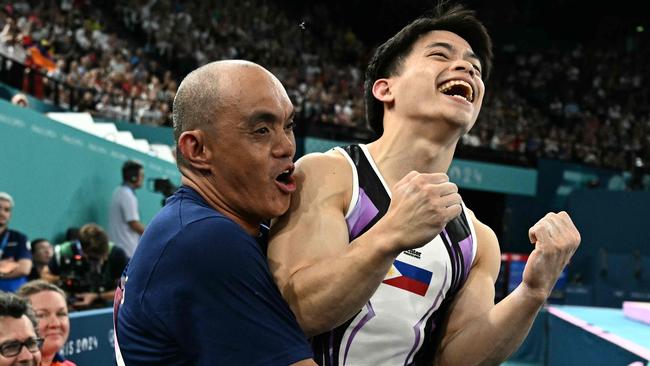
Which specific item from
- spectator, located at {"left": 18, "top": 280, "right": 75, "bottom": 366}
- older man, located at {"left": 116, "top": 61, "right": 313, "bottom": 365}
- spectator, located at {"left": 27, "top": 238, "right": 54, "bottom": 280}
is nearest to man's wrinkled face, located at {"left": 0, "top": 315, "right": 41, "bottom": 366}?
spectator, located at {"left": 18, "top": 280, "right": 75, "bottom": 366}

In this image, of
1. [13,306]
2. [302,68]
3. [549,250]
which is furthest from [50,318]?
[302,68]

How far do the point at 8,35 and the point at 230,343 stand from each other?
10.5 m

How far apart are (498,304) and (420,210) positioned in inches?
27.0

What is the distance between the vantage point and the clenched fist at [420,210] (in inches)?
77.7

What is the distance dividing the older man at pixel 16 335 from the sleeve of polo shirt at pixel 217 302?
1.97 metres

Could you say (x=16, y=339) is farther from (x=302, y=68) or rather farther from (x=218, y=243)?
(x=302, y=68)

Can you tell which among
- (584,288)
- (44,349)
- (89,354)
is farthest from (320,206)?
(584,288)

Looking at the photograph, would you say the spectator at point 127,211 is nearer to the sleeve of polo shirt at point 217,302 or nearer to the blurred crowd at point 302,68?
the blurred crowd at point 302,68

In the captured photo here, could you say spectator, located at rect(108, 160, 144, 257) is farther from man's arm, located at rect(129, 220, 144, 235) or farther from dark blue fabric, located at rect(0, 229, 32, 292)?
dark blue fabric, located at rect(0, 229, 32, 292)

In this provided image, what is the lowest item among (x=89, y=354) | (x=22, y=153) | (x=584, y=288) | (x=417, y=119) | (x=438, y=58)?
(x=584, y=288)

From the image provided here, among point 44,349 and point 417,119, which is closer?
point 417,119

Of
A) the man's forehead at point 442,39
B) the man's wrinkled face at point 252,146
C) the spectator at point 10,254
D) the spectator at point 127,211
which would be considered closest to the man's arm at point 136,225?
the spectator at point 127,211

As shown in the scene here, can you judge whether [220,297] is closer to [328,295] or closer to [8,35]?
[328,295]

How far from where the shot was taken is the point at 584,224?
16.4 m
